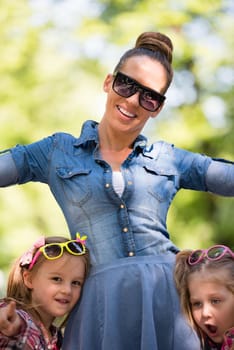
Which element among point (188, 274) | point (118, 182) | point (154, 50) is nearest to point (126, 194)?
point (118, 182)

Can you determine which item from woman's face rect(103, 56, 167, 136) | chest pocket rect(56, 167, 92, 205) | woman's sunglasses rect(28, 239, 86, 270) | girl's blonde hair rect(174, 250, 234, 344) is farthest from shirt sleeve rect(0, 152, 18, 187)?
girl's blonde hair rect(174, 250, 234, 344)

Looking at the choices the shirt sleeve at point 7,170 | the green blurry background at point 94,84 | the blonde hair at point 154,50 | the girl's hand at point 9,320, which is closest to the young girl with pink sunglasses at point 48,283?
the girl's hand at point 9,320

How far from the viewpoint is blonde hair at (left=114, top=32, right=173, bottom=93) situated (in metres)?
2.91

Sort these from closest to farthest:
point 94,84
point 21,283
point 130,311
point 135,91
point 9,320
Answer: point 9,320, point 130,311, point 135,91, point 21,283, point 94,84

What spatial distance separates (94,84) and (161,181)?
242 inches

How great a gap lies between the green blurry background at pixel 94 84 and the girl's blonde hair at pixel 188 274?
5.76 metres

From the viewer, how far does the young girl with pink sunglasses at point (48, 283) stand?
2820mm

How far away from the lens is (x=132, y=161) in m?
2.91

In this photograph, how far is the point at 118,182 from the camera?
2826mm

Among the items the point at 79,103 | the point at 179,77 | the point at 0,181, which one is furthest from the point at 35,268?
the point at 179,77

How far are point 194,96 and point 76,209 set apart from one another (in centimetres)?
714

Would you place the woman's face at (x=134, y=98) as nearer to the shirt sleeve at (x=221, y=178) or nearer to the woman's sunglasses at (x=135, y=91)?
the woman's sunglasses at (x=135, y=91)

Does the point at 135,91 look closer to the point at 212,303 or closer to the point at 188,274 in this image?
the point at 188,274

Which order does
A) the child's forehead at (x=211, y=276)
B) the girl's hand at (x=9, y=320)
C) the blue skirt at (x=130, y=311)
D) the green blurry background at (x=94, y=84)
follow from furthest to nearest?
the green blurry background at (x=94, y=84)
the child's forehead at (x=211, y=276)
the blue skirt at (x=130, y=311)
the girl's hand at (x=9, y=320)
